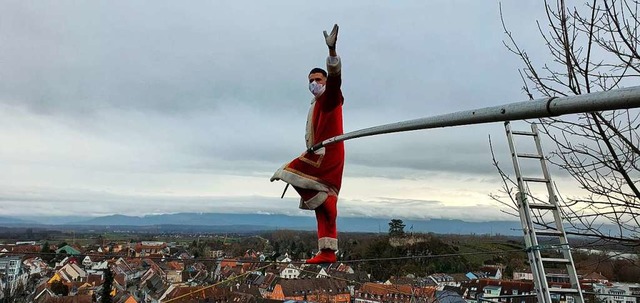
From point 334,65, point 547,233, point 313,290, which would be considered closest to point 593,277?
point 547,233

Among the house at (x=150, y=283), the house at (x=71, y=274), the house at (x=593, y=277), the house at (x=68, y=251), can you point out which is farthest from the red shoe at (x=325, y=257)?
the house at (x=71, y=274)

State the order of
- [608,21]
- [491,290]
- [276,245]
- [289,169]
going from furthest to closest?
[276,245], [491,290], [289,169], [608,21]

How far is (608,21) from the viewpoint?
10.1ft

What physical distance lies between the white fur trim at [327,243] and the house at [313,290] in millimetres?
5208

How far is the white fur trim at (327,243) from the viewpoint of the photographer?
3.23m

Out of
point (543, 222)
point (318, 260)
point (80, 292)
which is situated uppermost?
point (543, 222)

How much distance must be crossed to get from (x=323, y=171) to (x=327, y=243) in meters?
0.45

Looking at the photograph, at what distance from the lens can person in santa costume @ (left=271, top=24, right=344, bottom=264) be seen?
3.23m

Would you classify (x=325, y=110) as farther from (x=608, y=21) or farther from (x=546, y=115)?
(x=546, y=115)

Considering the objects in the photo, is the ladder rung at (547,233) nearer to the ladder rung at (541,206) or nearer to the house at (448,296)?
the ladder rung at (541,206)

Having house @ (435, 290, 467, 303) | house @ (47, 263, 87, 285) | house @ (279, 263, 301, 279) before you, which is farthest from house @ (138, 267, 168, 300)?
house @ (435, 290, 467, 303)

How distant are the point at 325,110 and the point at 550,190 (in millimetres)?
1389

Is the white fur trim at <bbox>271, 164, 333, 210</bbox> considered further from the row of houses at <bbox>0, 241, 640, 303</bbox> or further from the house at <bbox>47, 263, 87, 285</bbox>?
the house at <bbox>47, 263, 87, 285</bbox>

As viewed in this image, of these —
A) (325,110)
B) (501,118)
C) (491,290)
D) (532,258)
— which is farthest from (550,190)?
(491,290)
